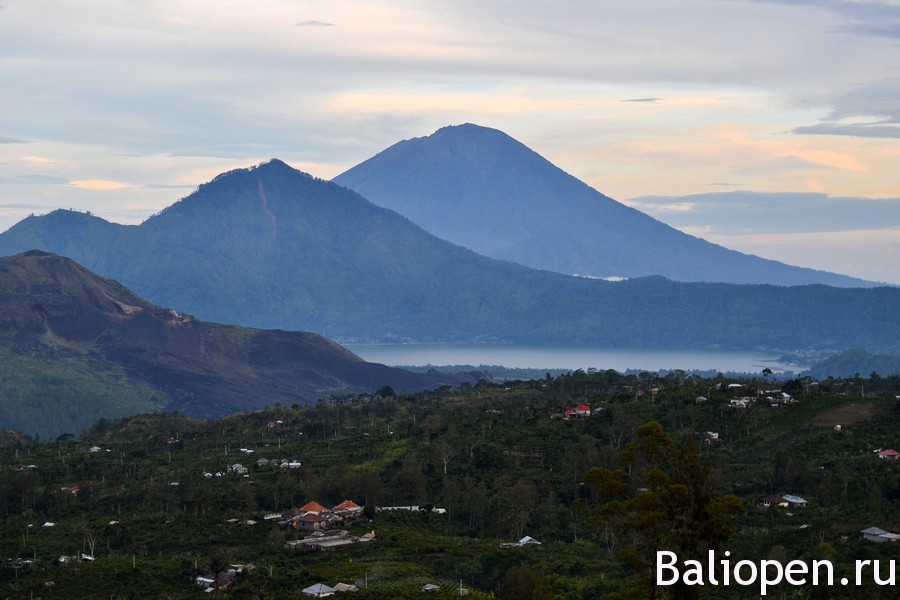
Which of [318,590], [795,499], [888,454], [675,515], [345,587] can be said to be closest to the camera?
[675,515]

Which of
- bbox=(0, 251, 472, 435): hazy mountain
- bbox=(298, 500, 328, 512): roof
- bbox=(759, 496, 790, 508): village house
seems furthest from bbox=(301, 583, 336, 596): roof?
bbox=(0, 251, 472, 435): hazy mountain

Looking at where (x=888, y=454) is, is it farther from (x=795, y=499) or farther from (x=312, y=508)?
(x=312, y=508)

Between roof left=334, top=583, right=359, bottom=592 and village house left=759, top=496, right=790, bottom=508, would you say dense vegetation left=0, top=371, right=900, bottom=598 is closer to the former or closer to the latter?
village house left=759, top=496, right=790, bottom=508

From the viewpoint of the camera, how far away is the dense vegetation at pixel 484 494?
42312 millimetres

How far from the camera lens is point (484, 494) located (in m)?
66.8

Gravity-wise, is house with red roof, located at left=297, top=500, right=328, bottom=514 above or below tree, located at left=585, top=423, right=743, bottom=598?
below

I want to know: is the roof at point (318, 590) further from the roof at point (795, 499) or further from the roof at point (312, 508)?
the roof at point (795, 499)

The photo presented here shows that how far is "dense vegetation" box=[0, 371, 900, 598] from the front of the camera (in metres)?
42.3

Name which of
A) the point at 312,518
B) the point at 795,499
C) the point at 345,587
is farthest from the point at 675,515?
the point at 312,518

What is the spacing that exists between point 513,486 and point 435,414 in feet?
102

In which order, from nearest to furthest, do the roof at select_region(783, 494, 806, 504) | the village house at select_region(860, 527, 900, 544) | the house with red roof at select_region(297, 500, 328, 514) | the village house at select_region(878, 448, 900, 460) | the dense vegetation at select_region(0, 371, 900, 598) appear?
the dense vegetation at select_region(0, 371, 900, 598) → the village house at select_region(860, 527, 900, 544) → the roof at select_region(783, 494, 806, 504) → the house with red roof at select_region(297, 500, 328, 514) → the village house at select_region(878, 448, 900, 460)

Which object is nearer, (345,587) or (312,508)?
(345,587)

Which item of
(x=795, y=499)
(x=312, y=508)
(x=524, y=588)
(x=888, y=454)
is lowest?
(x=312, y=508)

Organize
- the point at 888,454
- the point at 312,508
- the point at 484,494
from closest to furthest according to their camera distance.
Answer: the point at 312,508 < the point at 484,494 < the point at 888,454
